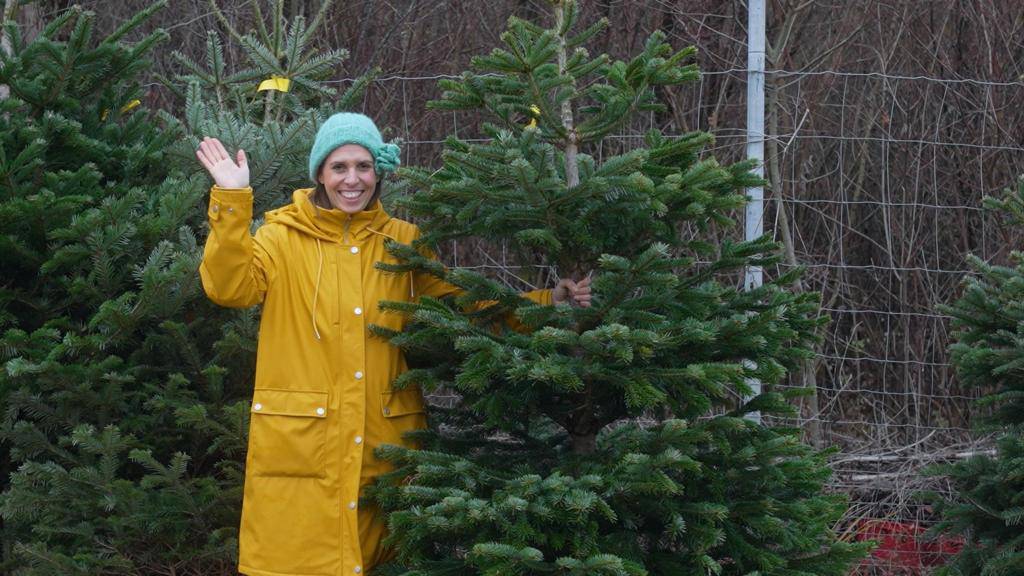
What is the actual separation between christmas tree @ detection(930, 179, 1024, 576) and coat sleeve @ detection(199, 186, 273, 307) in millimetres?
2758

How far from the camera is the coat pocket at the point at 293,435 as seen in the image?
11.6 feet

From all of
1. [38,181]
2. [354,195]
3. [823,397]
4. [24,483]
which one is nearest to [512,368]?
[354,195]

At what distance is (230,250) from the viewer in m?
3.37

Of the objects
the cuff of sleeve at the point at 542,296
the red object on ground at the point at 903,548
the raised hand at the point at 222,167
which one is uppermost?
the raised hand at the point at 222,167

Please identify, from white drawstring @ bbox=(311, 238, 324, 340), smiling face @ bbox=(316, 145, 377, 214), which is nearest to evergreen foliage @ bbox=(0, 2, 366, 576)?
white drawstring @ bbox=(311, 238, 324, 340)

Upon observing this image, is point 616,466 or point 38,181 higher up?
point 38,181

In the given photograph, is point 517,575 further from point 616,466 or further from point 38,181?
point 38,181

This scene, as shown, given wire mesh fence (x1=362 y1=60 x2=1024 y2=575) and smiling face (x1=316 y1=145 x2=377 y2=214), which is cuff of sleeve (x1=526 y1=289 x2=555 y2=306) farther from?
wire mesh fence (x1=362 y1=60 x2=1024 y2=575)

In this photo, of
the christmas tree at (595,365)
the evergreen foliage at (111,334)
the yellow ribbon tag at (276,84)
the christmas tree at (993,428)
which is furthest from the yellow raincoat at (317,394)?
the christmas tree at (993,428)

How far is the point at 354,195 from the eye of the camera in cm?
365

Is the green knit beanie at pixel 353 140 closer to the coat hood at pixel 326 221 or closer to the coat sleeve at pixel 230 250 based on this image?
the coat hood at pixel 326 221

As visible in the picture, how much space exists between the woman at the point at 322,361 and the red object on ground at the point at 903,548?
273 cm

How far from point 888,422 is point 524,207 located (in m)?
3.48

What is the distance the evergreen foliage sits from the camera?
13.3 ft
